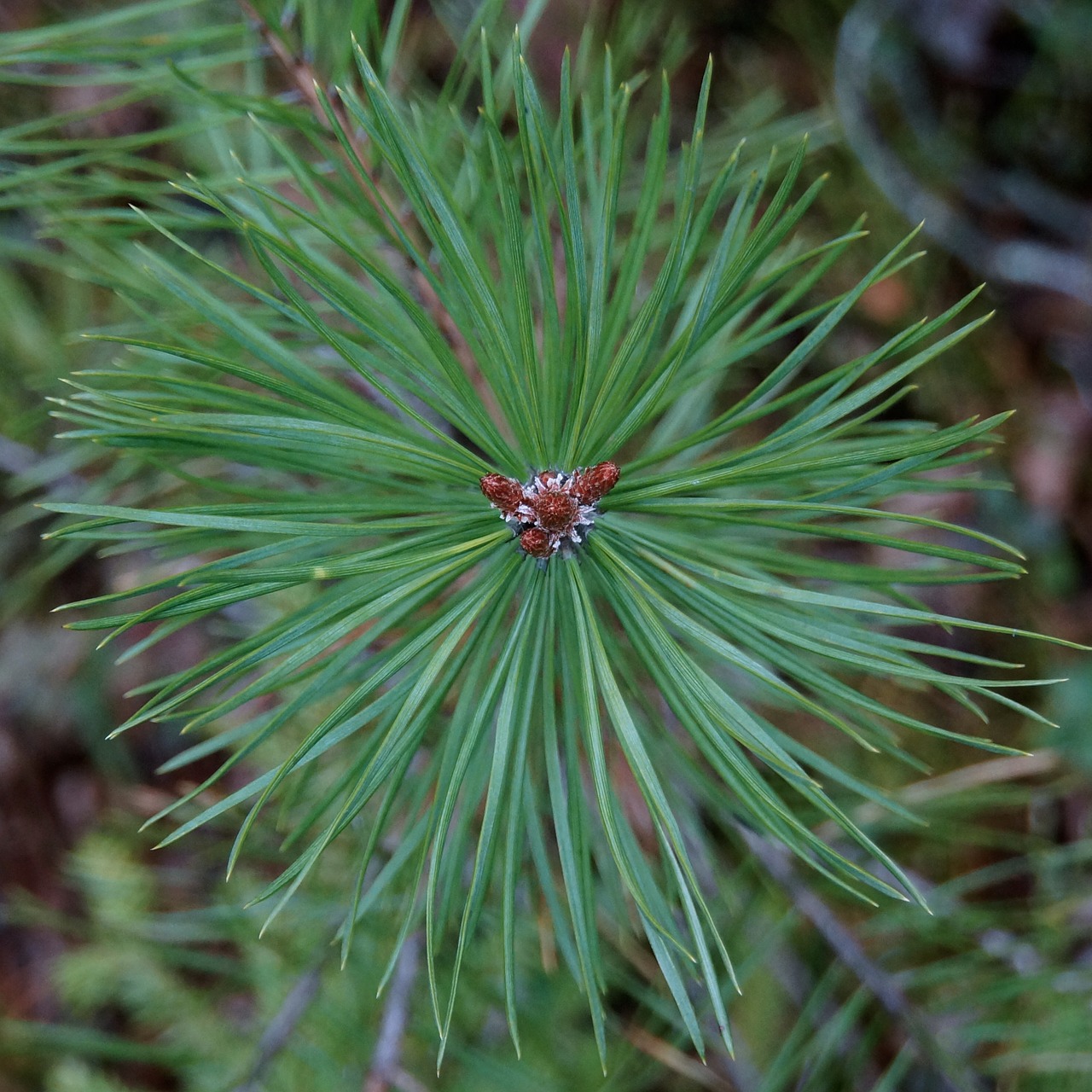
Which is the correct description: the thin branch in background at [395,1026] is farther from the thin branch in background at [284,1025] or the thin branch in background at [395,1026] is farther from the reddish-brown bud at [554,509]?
the reddish-brown bud at [554,509]

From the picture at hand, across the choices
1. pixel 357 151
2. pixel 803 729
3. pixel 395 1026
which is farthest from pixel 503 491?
pixel 803 729

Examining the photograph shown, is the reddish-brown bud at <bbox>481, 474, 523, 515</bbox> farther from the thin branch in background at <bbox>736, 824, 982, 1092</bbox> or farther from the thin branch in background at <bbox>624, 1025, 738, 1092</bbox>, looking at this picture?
the thin branch in background at <bbox>624, 1025, 738, 1092</bbox>

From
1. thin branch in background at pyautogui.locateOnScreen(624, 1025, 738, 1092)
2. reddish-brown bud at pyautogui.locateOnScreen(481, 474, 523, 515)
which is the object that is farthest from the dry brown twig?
thin branch in background at pyautogui.locateOnScreen(624, 1025, 738, 1092)

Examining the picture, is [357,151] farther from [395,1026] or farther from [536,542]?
[395,1026]

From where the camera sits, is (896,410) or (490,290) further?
(896,410)

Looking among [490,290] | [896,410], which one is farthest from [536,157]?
[896,410]

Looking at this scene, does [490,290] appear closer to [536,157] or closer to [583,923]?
[536,157]

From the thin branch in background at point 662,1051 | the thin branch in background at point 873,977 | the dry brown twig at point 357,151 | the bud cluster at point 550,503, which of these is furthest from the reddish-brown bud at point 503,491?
the thin branch in background at point 662,1051
